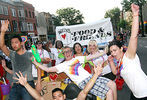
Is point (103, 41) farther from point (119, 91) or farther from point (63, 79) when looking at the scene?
point (63, 79)

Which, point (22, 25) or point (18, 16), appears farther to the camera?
point (22, 25)

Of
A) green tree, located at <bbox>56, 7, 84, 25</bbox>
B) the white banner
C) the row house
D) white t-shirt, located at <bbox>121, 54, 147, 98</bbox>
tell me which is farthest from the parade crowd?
green tree, located at <bbox>56, 7, 84, 25</bbox>

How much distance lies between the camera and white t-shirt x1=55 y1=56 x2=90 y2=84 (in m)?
3.08

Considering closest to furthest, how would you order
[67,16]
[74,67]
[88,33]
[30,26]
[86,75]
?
[86,75]
[74,67]
[88,33]
[30,26]
[67,16]

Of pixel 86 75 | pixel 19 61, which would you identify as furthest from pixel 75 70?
pixel 19 61

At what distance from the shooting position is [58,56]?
6.67 meters

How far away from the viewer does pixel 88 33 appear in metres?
9.05

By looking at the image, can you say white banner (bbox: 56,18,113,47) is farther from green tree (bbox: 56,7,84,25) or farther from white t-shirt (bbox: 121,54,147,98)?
green tree (bbox: 56,7,84,25)

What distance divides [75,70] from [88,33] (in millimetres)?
6071

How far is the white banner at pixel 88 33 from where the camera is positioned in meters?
8.77

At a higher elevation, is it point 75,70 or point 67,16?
point 67,16

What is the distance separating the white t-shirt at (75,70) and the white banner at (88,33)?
5.52 meters

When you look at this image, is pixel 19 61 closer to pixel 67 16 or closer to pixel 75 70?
pixel 75 70

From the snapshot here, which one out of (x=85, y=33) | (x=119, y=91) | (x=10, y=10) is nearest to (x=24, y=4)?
(x=10, y=10)
